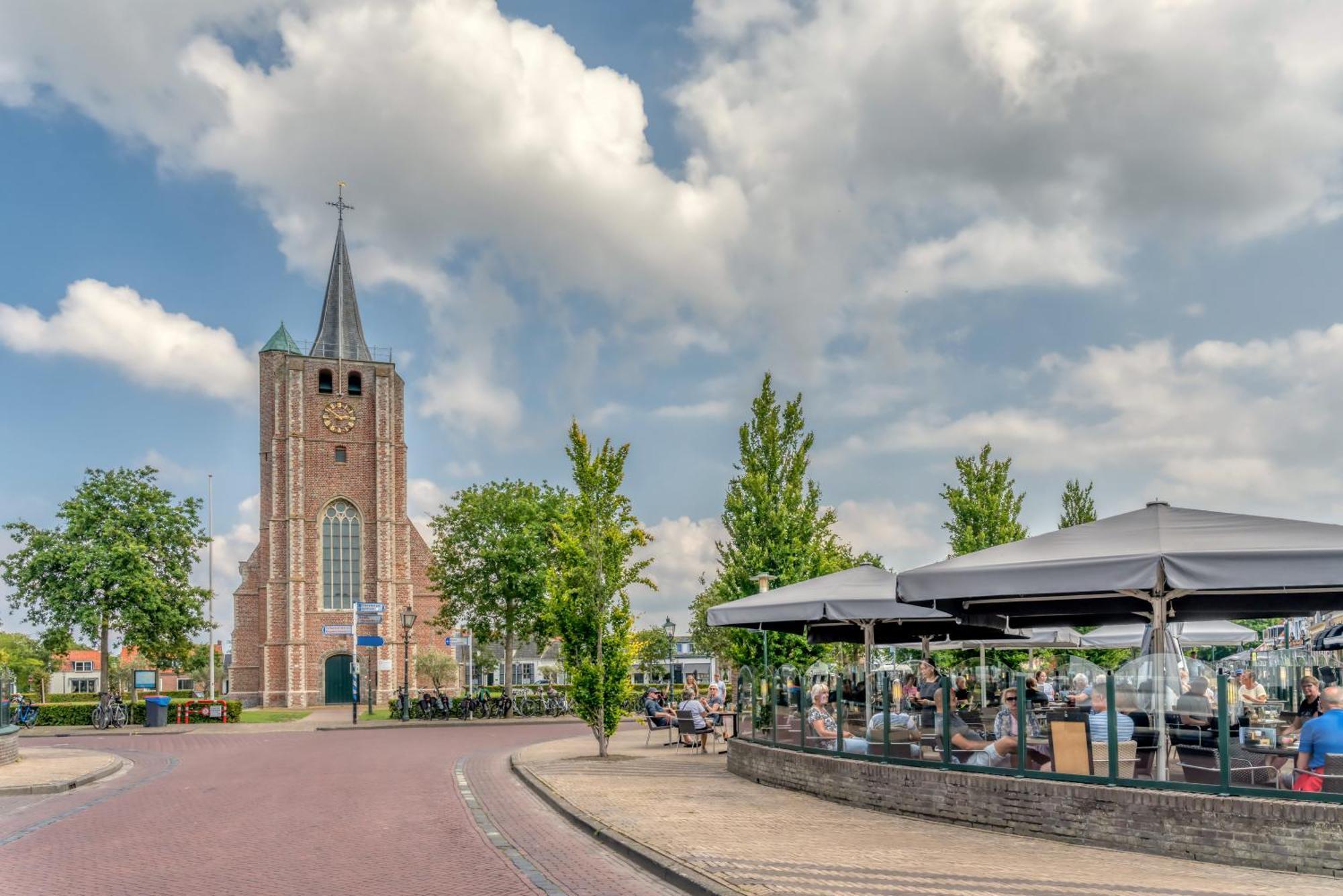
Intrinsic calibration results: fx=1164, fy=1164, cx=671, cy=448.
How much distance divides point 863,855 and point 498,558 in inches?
1631

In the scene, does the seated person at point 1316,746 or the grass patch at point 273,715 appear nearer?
the seated person at point 1316,746

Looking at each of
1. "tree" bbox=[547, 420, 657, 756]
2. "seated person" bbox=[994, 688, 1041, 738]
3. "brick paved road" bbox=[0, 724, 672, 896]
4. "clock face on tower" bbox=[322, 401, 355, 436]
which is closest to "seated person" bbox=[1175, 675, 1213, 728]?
"seated person" bbox=[994, 688, 1041, 738]

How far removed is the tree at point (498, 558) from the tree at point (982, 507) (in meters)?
20.4

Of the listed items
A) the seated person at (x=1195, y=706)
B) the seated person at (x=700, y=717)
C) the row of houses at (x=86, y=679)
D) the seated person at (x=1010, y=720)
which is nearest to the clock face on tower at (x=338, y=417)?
the seated person at (x=700, y=717)

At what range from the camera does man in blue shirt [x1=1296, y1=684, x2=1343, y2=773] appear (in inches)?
345

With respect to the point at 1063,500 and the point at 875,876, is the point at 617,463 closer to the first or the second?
the point at 875,876

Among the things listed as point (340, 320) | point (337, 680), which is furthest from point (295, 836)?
point (340, 320)

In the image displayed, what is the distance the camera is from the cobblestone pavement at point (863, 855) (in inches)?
314

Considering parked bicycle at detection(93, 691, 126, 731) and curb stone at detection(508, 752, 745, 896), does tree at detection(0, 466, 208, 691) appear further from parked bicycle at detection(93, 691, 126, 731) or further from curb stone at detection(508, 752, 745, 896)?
curb stone at detection(508, 752, 745, 896)

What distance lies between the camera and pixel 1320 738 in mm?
8844

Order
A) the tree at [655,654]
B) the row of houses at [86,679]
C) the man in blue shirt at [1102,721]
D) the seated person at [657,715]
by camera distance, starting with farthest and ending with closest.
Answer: the row of houses at [86,679]
the tree at [655,654]
the seated person at [657,715]
the man in blue shirt at [1102,721]

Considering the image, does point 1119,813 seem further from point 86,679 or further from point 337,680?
point 86,679

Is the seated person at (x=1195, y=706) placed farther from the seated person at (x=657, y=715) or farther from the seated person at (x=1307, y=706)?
the seated person at (x=657, y=715)

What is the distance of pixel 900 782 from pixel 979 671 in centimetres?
201
